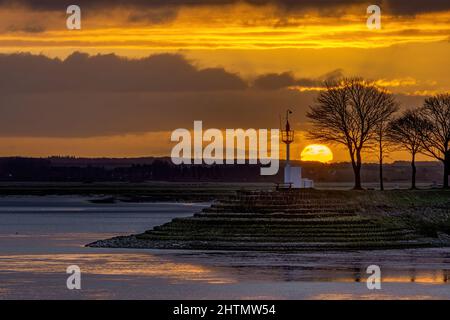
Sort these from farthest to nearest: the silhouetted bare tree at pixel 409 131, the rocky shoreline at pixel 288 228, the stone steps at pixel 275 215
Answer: the silhouetted bare tree at pixel 409 131 < the stone steps at pixel 275 215 < the rocky shoreline at pixel 288 228

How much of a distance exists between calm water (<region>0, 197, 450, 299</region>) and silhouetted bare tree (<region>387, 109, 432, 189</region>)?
68748mm

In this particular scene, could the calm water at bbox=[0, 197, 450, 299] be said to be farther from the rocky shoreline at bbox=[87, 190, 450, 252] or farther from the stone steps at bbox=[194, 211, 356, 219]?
the stone steps at bbox=[194, 211, 356, 219]

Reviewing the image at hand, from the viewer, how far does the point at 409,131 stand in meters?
166

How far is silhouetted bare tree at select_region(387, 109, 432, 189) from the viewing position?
16325 centimetres

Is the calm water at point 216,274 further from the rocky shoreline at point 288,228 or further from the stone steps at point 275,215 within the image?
the stone steps at point 275,215

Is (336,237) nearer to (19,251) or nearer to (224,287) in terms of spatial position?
(19,251)

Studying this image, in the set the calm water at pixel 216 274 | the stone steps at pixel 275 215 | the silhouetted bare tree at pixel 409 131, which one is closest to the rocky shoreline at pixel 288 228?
the stone steps at pixel 275 215

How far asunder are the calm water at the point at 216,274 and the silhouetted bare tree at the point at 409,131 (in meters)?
68.7

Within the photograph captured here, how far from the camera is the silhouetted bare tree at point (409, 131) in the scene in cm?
16325

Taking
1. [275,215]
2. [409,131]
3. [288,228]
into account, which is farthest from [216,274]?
[409,131]
